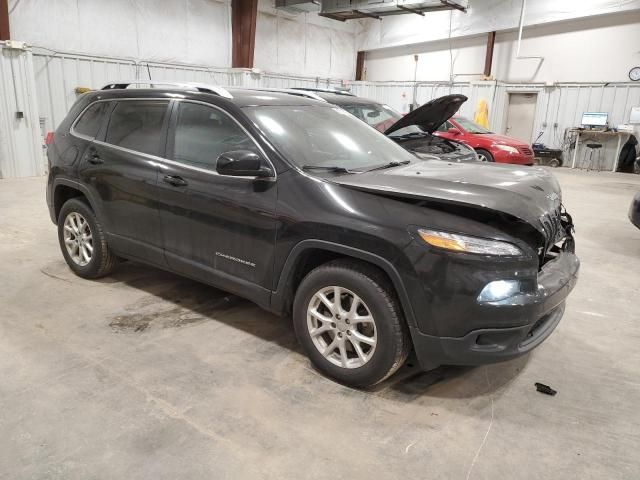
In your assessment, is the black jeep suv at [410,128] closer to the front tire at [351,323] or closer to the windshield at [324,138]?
the windshield at [324,138]

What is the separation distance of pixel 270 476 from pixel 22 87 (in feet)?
33.5

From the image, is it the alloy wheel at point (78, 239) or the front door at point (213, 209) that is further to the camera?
the alloy wheel at point (78, 239)

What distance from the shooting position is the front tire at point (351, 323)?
2.49 m

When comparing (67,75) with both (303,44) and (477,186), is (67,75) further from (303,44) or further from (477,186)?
(477,186)

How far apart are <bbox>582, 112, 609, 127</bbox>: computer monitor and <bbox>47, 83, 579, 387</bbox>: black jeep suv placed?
12600mm

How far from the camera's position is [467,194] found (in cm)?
243

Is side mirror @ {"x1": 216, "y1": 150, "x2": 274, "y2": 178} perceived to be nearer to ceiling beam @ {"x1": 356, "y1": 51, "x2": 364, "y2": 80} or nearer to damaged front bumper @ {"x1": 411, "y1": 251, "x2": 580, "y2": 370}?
damaged front bumper @ {"x1": 411, "y1": 251, "x2": 580, "y2": 370}

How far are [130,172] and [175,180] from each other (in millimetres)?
505

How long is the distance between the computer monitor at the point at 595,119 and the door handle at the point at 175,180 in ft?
45.8

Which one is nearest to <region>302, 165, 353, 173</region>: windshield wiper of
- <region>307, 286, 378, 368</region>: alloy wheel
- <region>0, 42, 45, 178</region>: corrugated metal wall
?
<region>307, 286, 378, 368</region>: alloy wheel

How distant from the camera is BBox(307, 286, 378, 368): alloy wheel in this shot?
2.61 metres

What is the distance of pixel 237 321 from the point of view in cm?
355

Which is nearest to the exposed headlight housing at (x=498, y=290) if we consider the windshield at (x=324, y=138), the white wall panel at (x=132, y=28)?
the windshield at (x=324, y=138)

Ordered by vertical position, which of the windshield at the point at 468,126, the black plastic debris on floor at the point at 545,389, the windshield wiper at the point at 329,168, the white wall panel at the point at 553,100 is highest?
the white wall panel at the point at 553,100
